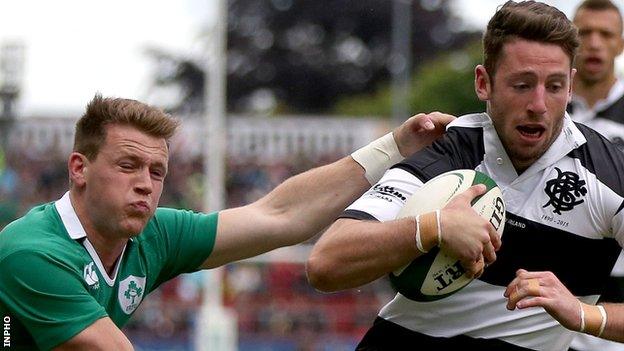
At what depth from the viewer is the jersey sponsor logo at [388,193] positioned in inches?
207

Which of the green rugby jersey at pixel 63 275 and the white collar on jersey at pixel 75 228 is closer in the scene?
the green rugby jersey at pixel 63 275

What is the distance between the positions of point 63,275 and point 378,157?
152 centimetres

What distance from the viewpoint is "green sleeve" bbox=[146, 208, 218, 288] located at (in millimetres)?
6266

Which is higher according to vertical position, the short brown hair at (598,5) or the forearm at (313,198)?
the short brown hair at (598,5)

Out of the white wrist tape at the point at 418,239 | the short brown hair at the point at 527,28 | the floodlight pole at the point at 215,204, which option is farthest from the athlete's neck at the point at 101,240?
the floodlight pole at the point at 215,204

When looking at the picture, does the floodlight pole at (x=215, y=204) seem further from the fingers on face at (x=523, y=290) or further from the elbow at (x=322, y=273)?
the fingers on face at (x=523, y=290)

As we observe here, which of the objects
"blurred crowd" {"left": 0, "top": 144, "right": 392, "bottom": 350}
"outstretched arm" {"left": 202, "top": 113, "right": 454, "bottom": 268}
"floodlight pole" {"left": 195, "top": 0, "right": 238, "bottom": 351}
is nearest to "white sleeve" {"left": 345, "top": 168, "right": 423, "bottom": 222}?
"outstretched arm" {"left": 202, "top": 113, "right": 454, "bottom": 268}

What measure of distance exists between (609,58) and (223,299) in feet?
51.1

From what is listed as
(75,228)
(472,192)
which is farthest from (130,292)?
(472,192)

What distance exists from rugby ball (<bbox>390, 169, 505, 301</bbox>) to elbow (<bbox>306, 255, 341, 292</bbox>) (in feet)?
0.76

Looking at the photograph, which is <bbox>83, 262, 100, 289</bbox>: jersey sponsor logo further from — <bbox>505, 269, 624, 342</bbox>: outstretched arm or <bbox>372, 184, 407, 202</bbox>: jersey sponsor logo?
<bbox>505, 269, 624, 342</bbox>: outstretched arm

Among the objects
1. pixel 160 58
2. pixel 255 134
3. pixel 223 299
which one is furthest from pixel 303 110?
pixel 223 299

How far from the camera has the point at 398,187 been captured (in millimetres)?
5285

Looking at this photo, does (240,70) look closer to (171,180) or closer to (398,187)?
(171,180)
